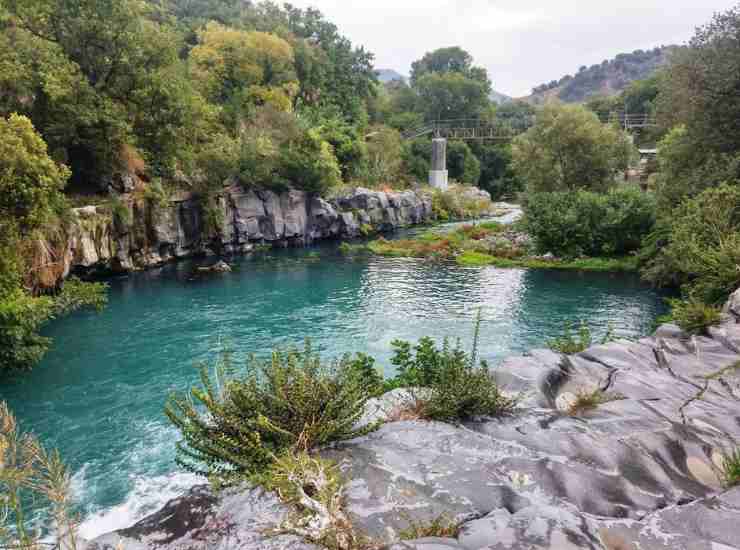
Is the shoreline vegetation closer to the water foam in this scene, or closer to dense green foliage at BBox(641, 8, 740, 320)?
dense green foliage at BBox(641, 8, 740, 320)

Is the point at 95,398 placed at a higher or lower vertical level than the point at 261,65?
lower

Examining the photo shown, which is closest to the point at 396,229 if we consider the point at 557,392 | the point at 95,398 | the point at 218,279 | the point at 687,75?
the point at 218,279

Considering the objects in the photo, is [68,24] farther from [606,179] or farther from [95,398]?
[606,179]

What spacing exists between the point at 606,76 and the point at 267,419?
163 m

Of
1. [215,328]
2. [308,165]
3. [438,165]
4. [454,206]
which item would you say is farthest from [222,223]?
[438,165]

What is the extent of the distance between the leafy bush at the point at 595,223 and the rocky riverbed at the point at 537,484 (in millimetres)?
20629

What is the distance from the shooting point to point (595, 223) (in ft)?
90.9

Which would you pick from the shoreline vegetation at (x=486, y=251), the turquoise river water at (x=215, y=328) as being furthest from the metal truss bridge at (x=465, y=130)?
the turquoise river water at (x=215, y=328)

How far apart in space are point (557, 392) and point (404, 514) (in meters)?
4.28

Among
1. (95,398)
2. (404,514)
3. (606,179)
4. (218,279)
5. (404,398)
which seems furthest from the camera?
(606,179)

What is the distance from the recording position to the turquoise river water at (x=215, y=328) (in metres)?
9.70

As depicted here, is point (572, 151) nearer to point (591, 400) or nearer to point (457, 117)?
point (591, 400)

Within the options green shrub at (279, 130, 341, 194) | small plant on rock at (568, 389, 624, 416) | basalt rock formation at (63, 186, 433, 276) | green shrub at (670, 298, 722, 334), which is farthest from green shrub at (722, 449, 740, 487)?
green shrub at (279, 130, 341, 194)

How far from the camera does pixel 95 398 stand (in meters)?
12.2
